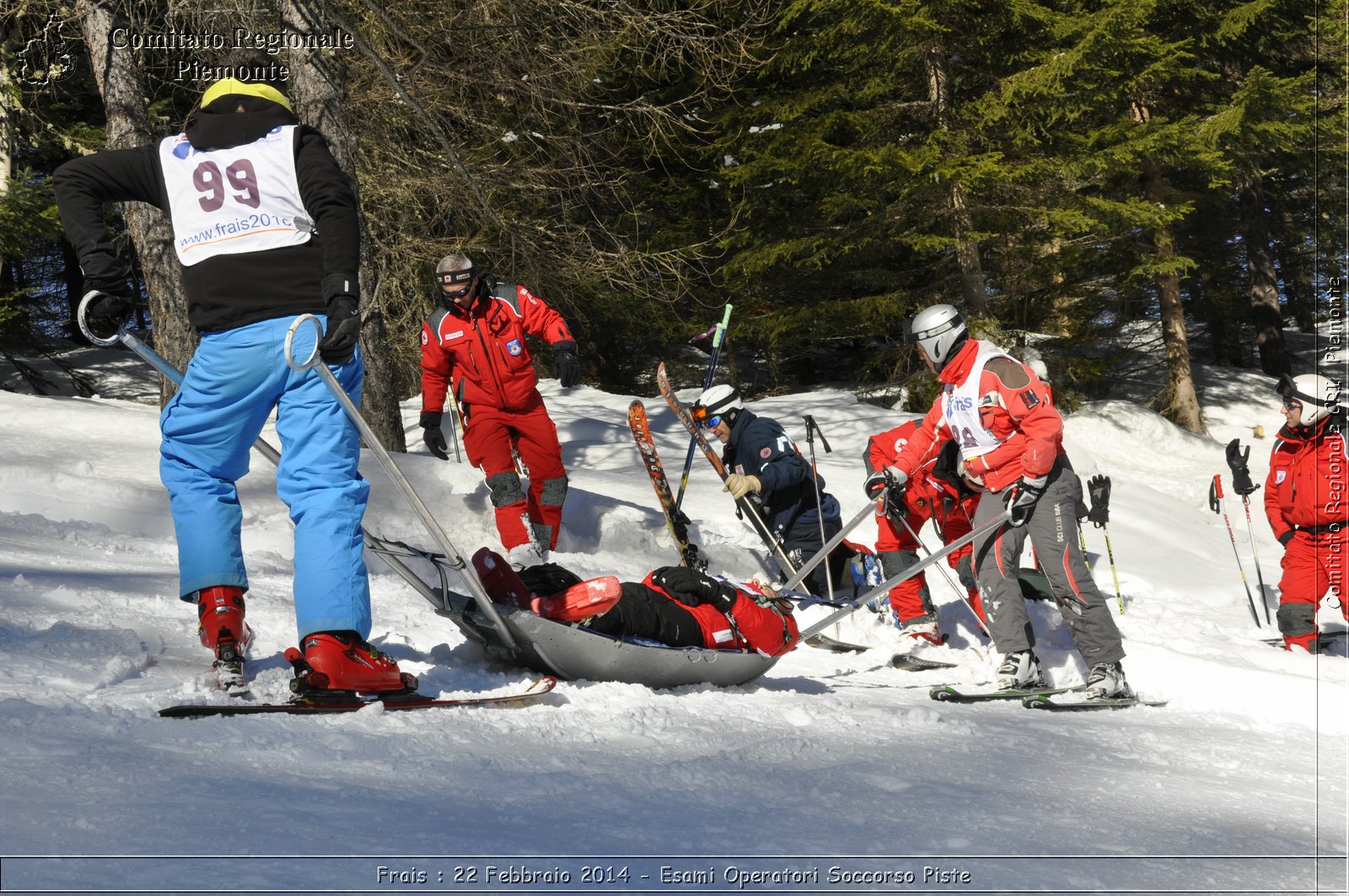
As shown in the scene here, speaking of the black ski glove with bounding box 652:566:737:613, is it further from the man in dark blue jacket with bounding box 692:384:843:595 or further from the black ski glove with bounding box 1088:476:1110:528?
the black ski glove with bounding box 1088:476:1110:528

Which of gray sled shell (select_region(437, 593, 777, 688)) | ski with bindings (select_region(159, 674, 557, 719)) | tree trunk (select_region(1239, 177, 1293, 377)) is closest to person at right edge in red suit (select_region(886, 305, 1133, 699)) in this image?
gray sled shell (select_region(437, 593, 777, 688))

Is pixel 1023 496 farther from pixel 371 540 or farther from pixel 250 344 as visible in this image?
pixel 250 344

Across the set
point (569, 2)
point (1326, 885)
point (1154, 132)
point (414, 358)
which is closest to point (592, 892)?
point (1326, 885)

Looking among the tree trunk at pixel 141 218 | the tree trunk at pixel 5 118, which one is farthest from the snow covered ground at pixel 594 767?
the tree trunk at pixel 5 118

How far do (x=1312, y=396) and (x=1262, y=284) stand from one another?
52.9 ft

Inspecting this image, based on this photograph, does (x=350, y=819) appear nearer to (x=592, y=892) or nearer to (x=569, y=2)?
(x=592, y=892)

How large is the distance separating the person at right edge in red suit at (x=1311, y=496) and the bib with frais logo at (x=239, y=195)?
6.56 metres

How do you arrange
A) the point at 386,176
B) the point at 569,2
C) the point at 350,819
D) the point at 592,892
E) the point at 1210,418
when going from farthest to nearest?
the point at 1210,418 → the point at 386,176 → the point at 569,2 → the point at 350,819 → the point at 592,892

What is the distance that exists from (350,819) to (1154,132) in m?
15.2

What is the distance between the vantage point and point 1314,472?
A: 7387 millimetres

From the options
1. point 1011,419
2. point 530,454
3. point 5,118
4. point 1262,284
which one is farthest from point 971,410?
point 1262,284

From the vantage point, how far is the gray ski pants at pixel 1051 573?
207 inches

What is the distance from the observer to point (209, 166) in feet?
11.6

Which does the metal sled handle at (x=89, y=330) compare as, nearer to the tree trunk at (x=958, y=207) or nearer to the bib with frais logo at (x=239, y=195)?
the bib with frais logo at (x=239, y=195)
